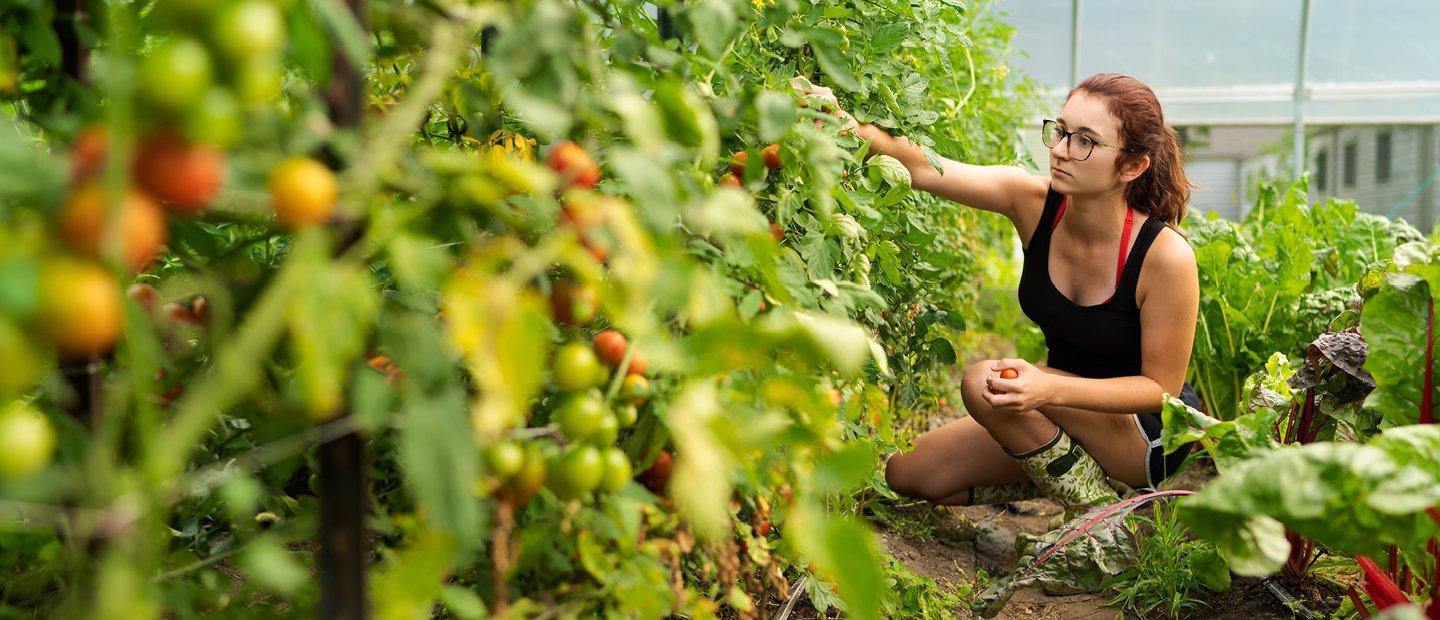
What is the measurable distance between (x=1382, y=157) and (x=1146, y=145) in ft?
28.5

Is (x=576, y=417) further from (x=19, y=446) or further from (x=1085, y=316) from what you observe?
(x=1085, y=316)

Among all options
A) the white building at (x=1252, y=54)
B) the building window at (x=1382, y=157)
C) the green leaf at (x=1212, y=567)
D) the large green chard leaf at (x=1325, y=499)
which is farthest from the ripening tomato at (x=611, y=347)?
the building window at (x=1382, y=157)

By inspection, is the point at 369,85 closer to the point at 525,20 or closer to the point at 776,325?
the point at 525,20

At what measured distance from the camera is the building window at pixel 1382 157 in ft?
29.5

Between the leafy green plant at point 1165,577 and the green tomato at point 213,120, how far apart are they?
1758 millimetres

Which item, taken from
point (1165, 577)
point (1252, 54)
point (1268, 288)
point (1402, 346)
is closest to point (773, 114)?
point (1402, 346)

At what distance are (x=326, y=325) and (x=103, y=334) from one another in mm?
97

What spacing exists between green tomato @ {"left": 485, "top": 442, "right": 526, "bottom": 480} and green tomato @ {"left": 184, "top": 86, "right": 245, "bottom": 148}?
252mm

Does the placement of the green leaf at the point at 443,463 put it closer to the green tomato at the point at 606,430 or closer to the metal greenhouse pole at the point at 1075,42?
the green tomato at the point at 606,430

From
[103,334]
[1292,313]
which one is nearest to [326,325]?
[103,334]

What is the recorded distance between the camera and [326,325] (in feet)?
1.67

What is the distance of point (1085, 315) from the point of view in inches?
89.5

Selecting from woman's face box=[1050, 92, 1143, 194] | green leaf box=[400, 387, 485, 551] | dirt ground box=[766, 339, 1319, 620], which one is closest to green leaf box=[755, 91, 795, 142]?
green leaf box=[400, 387, 485, 551]

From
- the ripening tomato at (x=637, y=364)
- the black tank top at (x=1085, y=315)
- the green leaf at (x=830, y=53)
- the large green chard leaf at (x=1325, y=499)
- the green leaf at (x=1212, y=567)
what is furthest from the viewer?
the black tank top at (x=1085, y=315)
